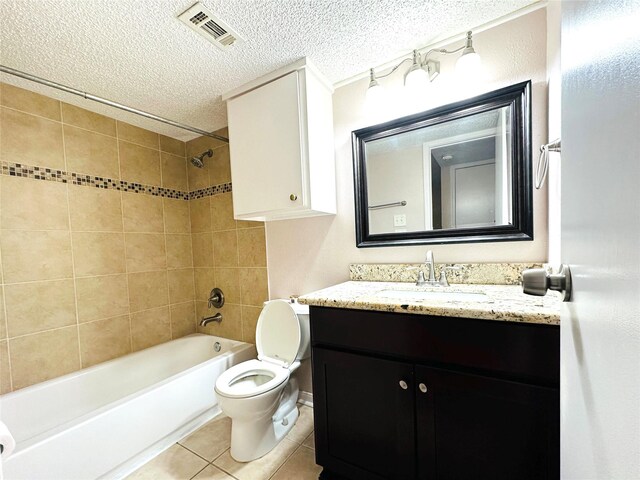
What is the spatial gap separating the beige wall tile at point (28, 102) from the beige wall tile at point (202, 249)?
1230 mm

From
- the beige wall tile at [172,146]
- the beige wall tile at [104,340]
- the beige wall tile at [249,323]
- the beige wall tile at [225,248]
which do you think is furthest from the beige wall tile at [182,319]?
the beige wall tile at [172,146]

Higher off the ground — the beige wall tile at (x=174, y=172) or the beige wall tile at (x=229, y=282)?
the beige wall tile at (x=174, y=172)

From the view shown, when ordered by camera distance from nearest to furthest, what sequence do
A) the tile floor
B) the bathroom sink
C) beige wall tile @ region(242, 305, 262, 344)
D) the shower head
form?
the bathroom sink, the tile floor, beige wall tile @ region(242, 305, 262, 344), the shower head

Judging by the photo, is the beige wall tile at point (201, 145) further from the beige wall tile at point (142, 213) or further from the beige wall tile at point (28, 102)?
the beige wall tile at point (28, 102)

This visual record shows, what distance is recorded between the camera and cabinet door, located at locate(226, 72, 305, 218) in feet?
4.94

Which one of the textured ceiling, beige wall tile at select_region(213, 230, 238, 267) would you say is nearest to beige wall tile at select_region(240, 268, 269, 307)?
beige wall tile at select_region(213, 230, 238, 267)

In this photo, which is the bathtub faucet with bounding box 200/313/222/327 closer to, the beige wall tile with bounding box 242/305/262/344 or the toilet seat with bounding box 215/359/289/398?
the beige wall tile with bounding box 242/305/262/344

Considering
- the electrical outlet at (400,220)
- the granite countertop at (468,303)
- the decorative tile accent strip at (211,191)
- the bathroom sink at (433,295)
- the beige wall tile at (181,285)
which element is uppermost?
the decorative tile accent strip at (211,191)

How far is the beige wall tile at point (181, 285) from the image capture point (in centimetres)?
233

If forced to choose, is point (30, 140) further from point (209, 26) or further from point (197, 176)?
point (209, 26)

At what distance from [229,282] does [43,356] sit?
3.92ft

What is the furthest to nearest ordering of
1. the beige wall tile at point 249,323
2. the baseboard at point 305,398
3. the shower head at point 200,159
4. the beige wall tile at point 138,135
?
the shower head at point 200,159 < the beige wall tile at point 249,323 < the beige wall tile at point 138,135 < the baseboard at point 305,398

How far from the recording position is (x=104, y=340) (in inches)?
74.7

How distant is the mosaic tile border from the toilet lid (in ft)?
3.71
